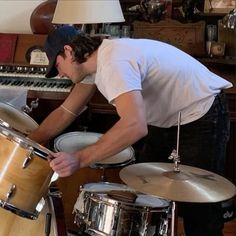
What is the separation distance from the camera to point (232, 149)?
9.14ft

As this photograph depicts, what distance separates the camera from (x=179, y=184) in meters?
1.50

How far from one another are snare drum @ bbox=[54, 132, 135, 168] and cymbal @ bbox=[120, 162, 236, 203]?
0.39 meters

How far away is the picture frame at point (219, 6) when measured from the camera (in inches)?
109

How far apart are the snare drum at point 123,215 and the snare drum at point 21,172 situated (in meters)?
0.20

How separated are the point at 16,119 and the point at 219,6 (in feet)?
4.81

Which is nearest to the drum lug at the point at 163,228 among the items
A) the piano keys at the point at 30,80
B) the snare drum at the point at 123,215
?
the snare drum at the point at 123,215

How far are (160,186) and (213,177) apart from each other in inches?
8.8

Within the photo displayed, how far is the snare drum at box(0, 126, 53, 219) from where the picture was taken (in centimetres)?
159

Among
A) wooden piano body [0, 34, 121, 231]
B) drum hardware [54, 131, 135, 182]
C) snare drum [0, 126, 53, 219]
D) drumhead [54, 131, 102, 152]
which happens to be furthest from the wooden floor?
snare drum [0, 126, 53, 219]

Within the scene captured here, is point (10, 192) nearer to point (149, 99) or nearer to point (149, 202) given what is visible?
point (149, 202)

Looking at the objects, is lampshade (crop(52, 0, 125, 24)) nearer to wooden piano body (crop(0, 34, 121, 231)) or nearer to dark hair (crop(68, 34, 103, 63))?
wooden piano body (crop(0, 34, 121, 231))

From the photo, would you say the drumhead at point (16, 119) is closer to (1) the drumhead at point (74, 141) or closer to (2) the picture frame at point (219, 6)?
(1) the drumhead at point (74, 141)

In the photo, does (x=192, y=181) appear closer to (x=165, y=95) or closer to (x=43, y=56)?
(x=165, y=95)

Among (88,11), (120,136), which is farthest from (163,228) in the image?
(88,11)
